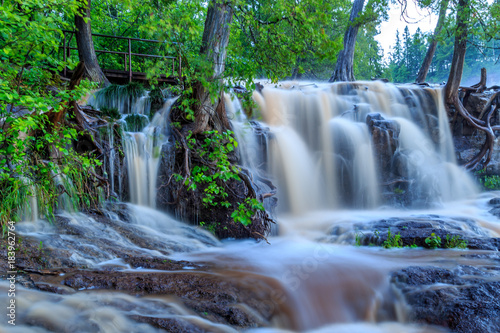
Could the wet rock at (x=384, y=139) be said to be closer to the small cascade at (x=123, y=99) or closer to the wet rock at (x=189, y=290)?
the small cascade at (x=123, y=99)

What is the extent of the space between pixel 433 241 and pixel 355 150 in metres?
4.59

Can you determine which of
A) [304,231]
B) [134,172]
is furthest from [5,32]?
[304,231]

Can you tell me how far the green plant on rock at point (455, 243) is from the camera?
5.80m

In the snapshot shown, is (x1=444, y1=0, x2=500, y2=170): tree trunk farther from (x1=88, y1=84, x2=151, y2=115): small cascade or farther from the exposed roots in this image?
(x1=88, y1=84, x2=151, y2=115): small cascade

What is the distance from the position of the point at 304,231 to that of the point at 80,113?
4.94 m

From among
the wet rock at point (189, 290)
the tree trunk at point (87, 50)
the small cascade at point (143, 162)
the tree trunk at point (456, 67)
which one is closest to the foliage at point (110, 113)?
the small cascade at point (143, 162)

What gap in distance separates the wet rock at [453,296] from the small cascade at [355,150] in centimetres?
476

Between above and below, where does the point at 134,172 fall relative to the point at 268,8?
below

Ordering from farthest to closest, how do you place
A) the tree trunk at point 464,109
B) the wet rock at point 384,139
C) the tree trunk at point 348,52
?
the tree trunk at point 348,52 → the tree trunk at point 464,109 → the wet rock at point 384,139

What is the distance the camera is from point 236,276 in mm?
4285

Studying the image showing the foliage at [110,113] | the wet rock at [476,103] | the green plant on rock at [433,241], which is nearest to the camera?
the green plant on rock at [433,241]

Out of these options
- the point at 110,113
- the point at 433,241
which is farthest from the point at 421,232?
the point at 110,113

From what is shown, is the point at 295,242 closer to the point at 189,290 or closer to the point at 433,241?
the point at 433,241

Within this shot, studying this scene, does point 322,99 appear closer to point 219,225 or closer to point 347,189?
point 347,189
